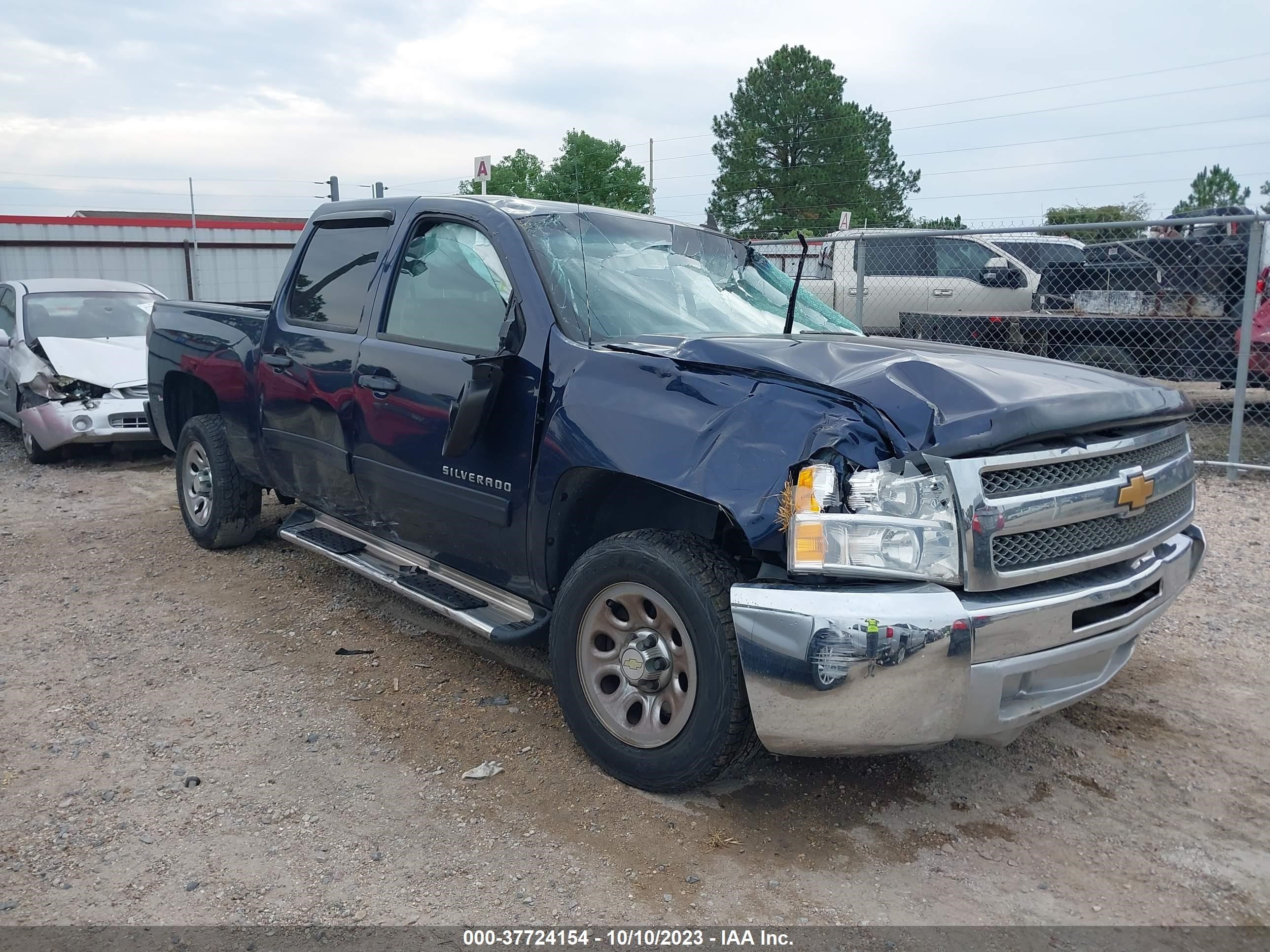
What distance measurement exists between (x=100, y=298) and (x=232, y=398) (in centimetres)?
577

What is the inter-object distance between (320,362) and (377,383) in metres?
0.56

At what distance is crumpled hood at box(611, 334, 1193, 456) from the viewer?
9.00 ft

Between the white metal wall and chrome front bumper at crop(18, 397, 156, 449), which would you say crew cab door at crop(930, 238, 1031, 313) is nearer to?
chrome front bumper at crop(18, 397, 156, 449)

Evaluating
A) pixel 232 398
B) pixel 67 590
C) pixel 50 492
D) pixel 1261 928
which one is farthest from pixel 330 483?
pixel 50 492

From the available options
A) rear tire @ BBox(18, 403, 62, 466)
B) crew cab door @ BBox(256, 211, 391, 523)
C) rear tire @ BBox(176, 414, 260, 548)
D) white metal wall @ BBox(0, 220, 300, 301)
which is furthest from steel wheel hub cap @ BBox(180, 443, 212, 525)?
white metal wall @ BBox(0, 220, 300, 301)

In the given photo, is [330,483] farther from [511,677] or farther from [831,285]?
[831,285]

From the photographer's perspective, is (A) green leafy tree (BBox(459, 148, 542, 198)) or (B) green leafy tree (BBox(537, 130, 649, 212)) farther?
(A) green leafy tree (BBox(459, 148, 542, 198))

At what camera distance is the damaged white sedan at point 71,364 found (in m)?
8.50

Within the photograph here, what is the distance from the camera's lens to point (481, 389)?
347cm

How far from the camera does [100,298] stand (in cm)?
1000

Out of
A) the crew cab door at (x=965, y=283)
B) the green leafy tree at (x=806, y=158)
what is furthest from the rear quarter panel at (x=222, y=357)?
the green leafy tree at (x=806, y=158)

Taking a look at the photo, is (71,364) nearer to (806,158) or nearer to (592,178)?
(592,178)

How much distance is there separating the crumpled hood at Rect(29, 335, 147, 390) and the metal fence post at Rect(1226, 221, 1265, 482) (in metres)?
8.81

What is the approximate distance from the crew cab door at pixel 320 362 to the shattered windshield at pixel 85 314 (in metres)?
5.41
